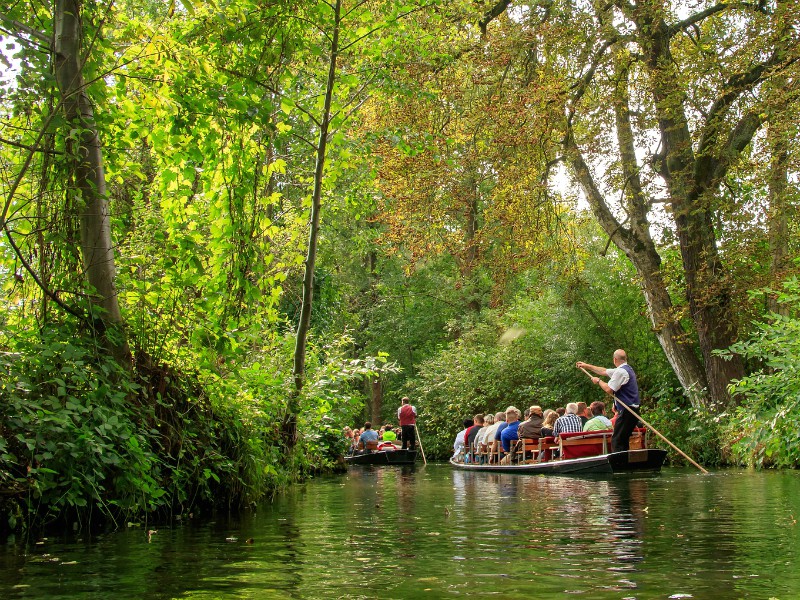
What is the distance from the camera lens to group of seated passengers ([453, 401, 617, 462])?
17.8 m

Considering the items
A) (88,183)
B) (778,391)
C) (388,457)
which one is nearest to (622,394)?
(778,391)

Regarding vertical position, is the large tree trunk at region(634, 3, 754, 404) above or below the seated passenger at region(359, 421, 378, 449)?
above

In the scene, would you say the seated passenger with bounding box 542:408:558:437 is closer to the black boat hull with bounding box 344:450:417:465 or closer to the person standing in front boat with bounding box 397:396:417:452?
the black boat hull with bounding box 344:450:417:465

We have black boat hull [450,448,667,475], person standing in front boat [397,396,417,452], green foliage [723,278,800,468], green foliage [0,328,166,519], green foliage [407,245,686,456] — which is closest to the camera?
green foliage [0,328,166,519]

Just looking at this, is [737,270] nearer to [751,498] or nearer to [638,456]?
[638,456]

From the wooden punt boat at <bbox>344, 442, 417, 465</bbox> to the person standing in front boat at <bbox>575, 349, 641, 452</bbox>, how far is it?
10555 mm

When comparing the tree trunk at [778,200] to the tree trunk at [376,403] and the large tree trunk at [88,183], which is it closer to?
the large tree trunk at [88,183]

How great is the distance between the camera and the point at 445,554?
19.8 feet

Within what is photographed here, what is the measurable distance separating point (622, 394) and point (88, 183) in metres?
9.98

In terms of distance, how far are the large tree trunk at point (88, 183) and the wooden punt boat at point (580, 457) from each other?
9180 millimetres

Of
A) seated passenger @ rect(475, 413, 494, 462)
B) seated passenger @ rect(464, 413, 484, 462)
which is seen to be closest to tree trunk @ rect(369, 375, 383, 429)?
seated passenger @ rect(464, 413, 484, 462)

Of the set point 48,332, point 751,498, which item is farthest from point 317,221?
point 751,498

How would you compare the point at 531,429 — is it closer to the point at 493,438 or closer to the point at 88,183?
the point at 493,438

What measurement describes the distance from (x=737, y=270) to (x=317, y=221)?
29.8ft
